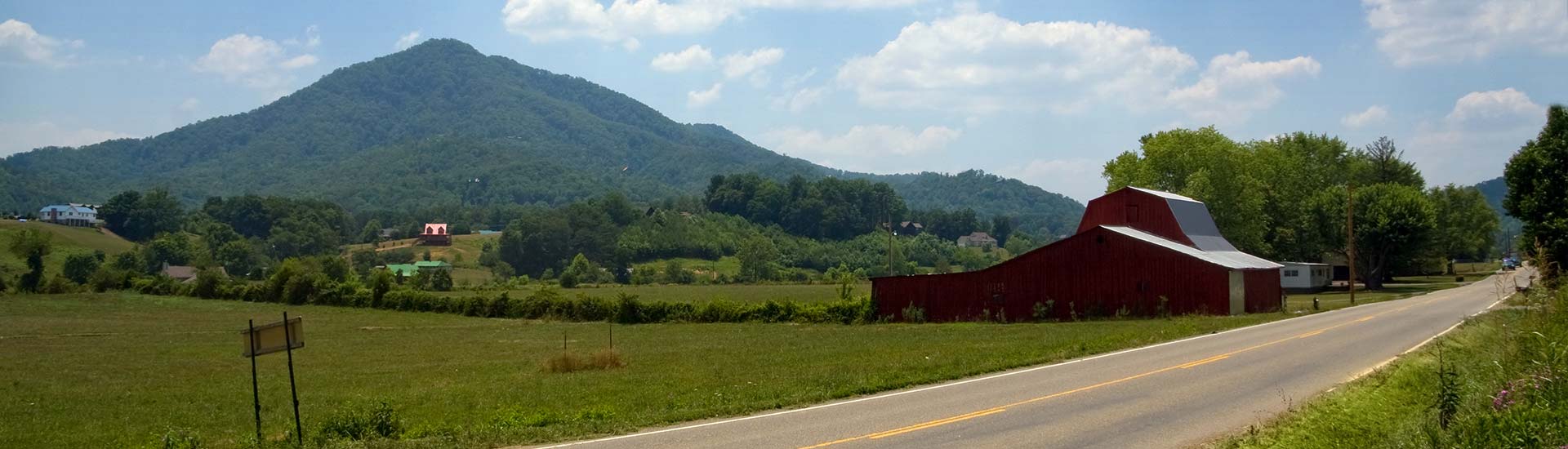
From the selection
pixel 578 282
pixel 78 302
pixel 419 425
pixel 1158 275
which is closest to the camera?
pixel 419 425

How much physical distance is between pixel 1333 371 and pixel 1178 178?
72420 millimetres

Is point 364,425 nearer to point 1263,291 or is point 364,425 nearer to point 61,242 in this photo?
point 1263,291

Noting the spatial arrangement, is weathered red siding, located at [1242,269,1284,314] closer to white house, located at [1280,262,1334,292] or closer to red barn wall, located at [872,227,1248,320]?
red barn wall, located at [872,227,1248,320]

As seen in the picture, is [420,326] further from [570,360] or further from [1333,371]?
[1333,371]

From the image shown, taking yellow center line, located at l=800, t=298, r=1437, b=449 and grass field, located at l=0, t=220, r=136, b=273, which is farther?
grass field, located at l=0, t=220, r=136, b=273

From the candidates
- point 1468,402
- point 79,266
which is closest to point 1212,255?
point 1468,402

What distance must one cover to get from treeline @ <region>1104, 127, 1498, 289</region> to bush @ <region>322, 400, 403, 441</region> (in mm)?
75528

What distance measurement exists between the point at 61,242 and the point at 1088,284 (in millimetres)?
141878

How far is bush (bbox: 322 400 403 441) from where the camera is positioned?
15672 mm

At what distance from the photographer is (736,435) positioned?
1465 centimetres

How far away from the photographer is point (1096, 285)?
4634cm

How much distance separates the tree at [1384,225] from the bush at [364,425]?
7684 cm

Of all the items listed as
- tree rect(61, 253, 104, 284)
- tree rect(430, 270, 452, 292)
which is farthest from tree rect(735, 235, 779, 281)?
tree rect(61, 253, 104, 284)

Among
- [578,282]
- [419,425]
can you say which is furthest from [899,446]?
[578,282]
